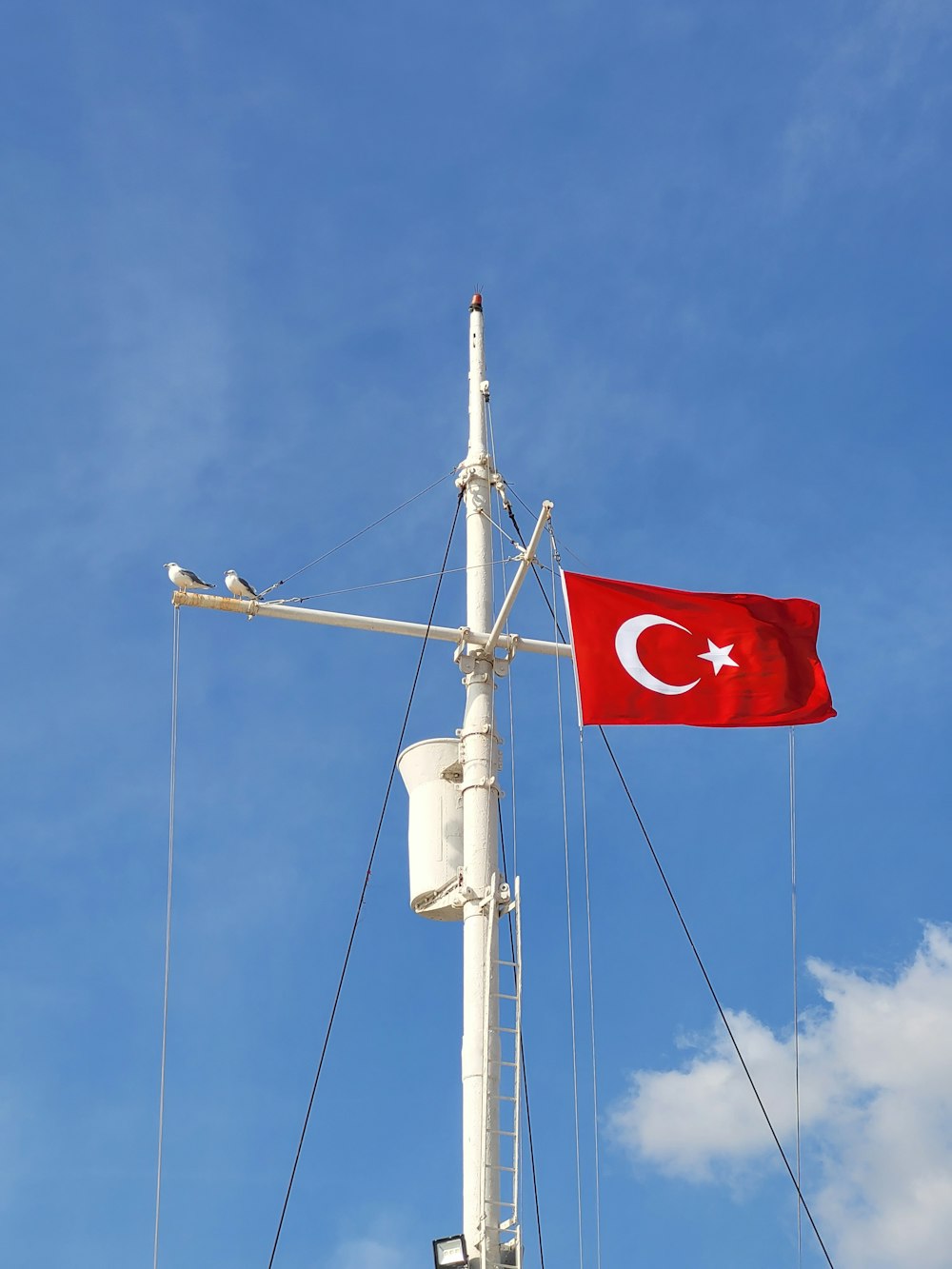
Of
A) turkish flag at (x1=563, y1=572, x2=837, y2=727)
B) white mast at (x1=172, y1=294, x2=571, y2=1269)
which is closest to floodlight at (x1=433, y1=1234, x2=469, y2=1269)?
white mast at (x1=172, y1=294, x2=571, y2=1269)

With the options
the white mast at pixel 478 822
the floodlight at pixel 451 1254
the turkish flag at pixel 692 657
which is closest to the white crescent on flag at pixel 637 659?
the turkish flag at pixel 692 657

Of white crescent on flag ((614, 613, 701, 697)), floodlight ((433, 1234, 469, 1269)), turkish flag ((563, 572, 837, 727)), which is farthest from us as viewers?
Result: white crescent on flag ((614, 613, 701, 697))

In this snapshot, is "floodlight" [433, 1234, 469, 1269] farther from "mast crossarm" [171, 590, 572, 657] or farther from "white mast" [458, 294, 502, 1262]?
"mast crossarm" [171, 590, 572, 657]

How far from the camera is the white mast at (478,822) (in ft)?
59.9

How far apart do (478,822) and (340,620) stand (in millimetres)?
3558

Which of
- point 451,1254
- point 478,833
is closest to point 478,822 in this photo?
point 478,833

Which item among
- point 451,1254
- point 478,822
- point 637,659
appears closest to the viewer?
point 451,1254

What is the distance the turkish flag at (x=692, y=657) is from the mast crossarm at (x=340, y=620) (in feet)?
3.14

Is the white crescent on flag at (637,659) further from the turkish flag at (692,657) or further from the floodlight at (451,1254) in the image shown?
the floodlight at (451,1254)

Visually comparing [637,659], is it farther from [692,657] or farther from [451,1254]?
[451,1254]

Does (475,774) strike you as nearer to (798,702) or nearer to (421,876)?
(421,876)

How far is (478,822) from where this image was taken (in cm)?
2022

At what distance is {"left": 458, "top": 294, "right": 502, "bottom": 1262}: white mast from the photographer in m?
18.3

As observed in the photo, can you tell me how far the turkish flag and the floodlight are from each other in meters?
6.36
